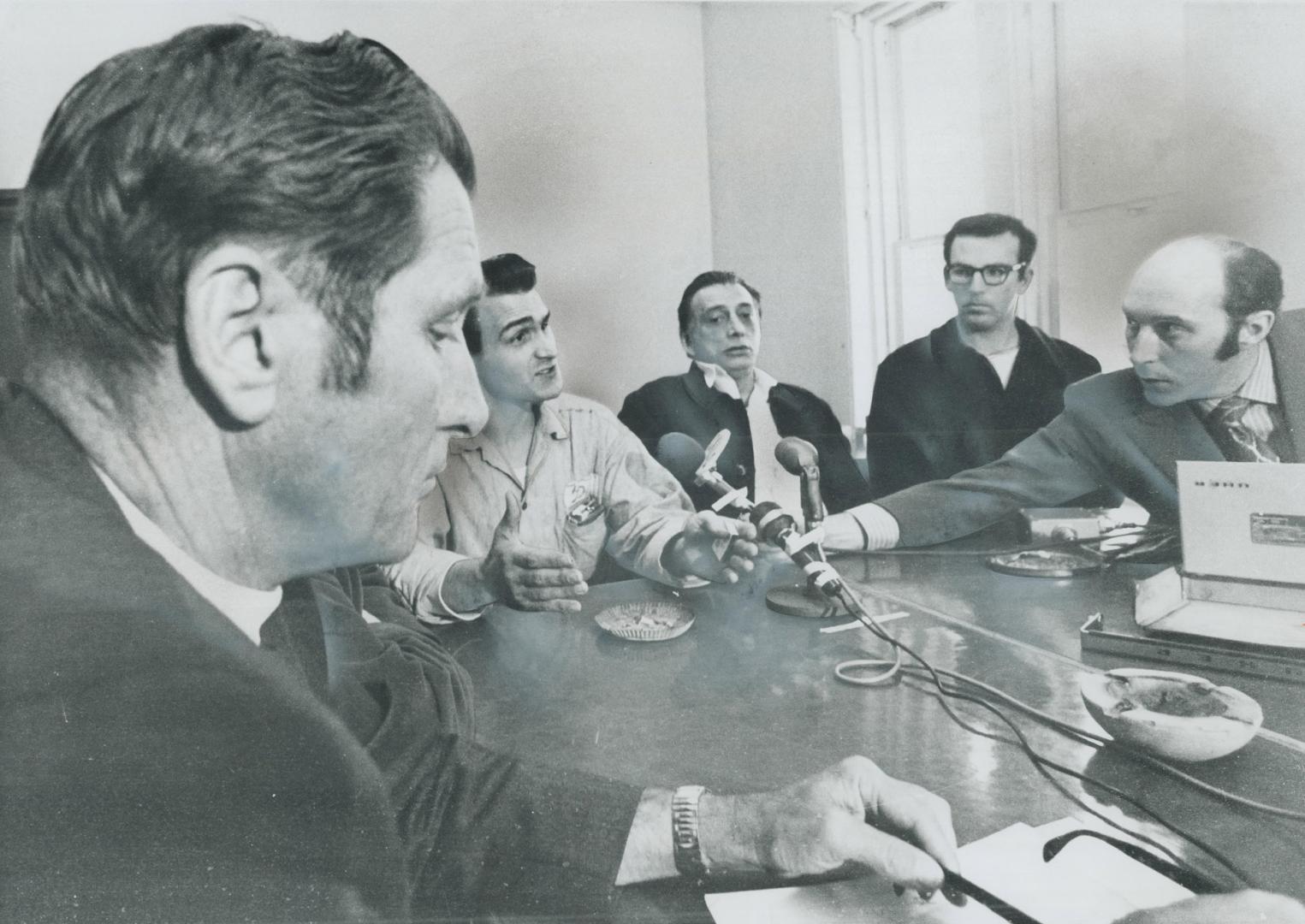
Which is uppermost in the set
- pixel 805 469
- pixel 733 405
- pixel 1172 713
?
pixel 733 405

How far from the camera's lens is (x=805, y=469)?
135 centimetres

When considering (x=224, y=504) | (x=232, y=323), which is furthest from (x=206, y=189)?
(x=224, y=504)

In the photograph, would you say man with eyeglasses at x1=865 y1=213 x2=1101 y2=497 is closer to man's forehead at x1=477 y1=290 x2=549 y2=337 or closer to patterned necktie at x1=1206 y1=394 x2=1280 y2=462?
patterned necktie at x1=1206 y1=394 x2=1280 y2=462

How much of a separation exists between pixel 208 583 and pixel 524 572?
1.46 feet

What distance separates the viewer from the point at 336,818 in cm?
99

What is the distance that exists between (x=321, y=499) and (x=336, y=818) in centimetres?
37

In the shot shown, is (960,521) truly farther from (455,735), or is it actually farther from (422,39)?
(422,39)

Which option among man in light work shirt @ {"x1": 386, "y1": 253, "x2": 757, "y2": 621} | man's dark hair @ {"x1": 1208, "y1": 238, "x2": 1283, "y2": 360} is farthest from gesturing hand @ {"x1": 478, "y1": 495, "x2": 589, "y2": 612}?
man's dark hair @ {"x1": 1208, "y1": 238, "x2": 1283, "y2": 360}

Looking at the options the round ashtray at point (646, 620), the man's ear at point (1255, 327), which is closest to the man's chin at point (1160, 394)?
the man's ear at point (1255, 327)

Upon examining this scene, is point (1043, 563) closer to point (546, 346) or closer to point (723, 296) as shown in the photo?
point (723, 296)

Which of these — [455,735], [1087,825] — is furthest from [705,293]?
[1087,825]

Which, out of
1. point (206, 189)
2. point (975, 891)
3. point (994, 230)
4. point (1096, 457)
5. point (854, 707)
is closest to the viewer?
point (975, 891)

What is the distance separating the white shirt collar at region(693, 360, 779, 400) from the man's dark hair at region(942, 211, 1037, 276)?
1.11 feet

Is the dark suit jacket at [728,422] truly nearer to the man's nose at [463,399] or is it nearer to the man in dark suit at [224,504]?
the man's nose at [463,399]
